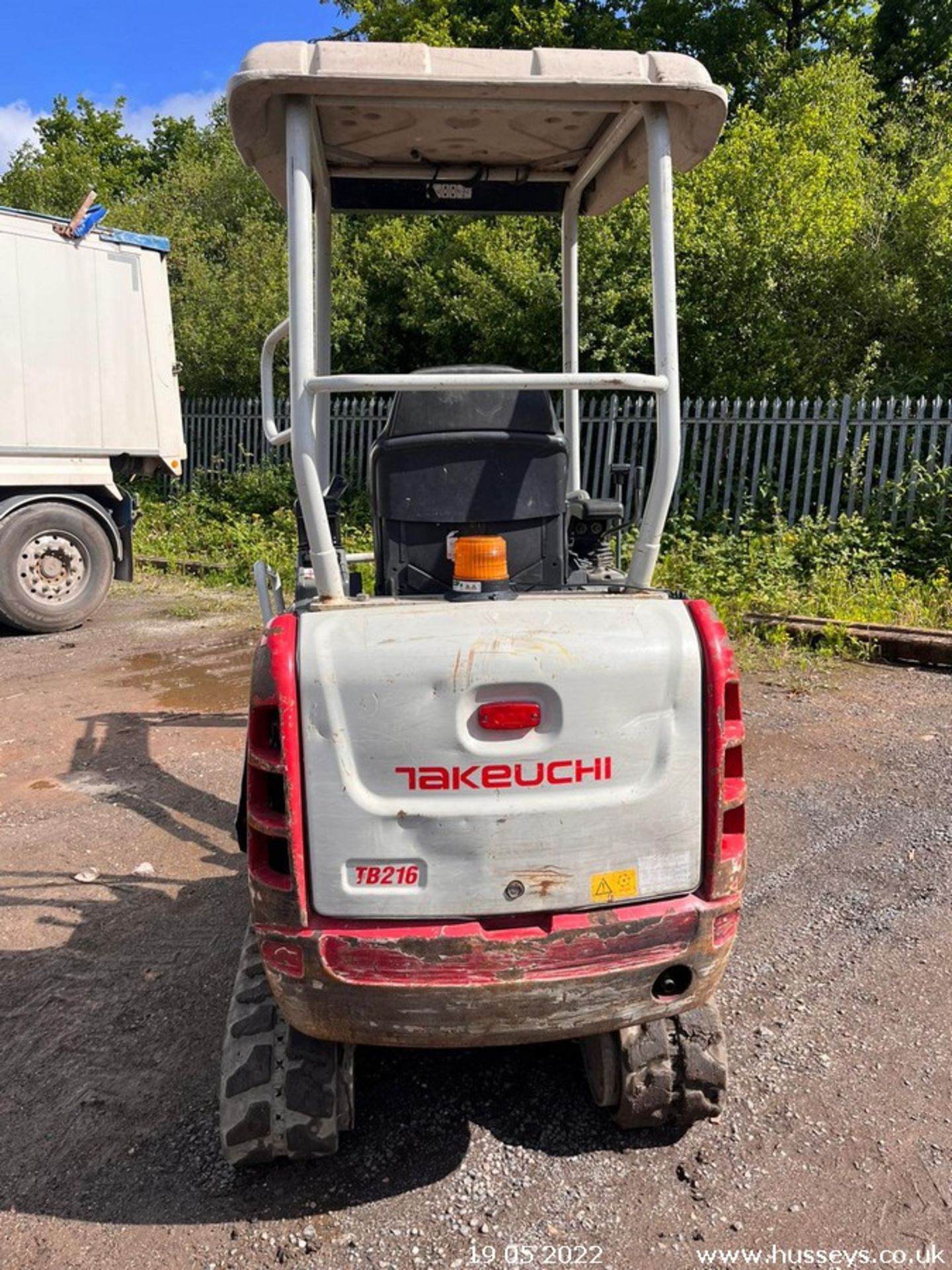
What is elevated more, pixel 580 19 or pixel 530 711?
pixel 580 19

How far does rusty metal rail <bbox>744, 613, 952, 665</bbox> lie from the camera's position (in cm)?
699

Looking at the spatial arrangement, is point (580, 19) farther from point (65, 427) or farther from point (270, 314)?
point (65, 427)

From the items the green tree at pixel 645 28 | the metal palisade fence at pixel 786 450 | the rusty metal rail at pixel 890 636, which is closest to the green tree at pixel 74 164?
the green tree at pixel 645 28

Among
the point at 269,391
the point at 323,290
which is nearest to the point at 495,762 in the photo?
the point at 269,391

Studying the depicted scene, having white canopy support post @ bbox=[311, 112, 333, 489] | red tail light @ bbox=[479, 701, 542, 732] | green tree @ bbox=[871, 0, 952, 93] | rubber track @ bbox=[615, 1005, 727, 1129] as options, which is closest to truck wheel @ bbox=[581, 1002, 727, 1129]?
rubber track @ bbox=[615, 1005, 727, 1129]

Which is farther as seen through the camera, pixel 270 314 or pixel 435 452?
pixel 270 314

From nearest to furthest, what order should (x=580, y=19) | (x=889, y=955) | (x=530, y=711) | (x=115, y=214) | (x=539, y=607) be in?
(x=530, y=711), (x=539, y=607), (x=889, y=955), (x=580, y=19), (x=115, y=214)

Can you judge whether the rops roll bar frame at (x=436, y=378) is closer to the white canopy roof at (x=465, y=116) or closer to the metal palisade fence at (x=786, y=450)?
the white canopy roof at (x=465, y=116)

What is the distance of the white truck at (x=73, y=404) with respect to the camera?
330 inches

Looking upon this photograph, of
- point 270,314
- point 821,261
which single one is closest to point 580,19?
point 270,314

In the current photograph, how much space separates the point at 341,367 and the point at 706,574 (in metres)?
7.62

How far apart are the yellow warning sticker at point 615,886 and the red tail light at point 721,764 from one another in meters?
0.18

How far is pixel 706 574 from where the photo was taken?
878 cm

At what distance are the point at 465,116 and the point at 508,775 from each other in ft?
7.16
